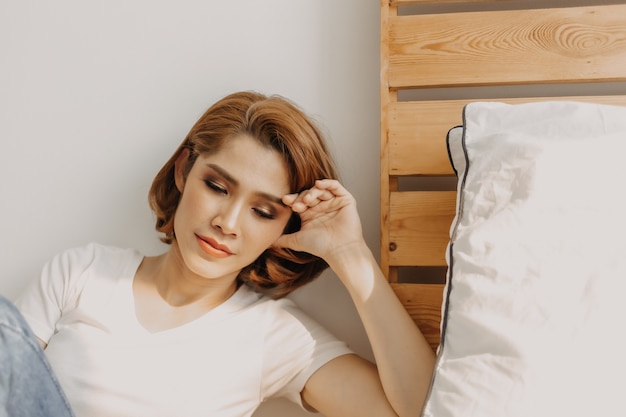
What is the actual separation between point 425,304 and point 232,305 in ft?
1.21

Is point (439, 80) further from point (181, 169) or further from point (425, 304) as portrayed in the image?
point (181, 169)

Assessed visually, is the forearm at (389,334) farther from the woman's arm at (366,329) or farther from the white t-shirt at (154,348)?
the white t-shirt at (154,348)

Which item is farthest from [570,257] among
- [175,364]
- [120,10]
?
[120,10]

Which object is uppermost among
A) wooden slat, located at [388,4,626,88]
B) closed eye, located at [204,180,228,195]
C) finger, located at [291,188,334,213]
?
wooden slat, located at [388,4,626,88]

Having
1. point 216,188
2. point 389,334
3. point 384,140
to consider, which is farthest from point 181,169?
point 389,334

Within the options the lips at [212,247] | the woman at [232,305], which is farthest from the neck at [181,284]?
the lips at [212,247]

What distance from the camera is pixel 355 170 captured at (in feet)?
4.36

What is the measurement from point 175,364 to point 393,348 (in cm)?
39

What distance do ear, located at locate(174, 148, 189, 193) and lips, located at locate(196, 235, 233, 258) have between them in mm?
160

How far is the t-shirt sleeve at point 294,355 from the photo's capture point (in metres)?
1.19

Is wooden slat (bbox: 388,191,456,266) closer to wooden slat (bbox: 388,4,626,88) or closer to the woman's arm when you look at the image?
the woman's arm

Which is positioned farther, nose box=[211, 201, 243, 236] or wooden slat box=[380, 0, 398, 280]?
wooden slat box=[380, 0, 398, 280]

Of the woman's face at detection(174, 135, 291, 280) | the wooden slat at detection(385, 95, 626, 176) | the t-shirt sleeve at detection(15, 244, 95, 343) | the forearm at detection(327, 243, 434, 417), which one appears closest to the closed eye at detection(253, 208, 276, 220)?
the woman's face at detection(174, 135, 291, 280)

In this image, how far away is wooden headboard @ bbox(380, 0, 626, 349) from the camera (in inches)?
46.4
